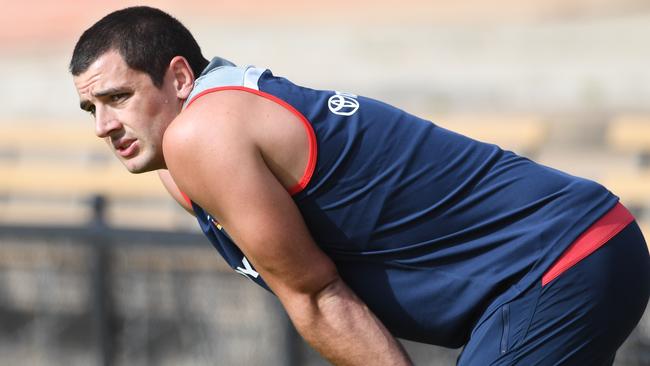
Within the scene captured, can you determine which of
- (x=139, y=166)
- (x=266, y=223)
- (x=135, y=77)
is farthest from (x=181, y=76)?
(x=266, y=223)

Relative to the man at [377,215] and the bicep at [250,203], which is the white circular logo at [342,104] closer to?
the man at [377,215]

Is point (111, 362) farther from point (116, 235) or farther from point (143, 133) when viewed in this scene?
point (143, 133)

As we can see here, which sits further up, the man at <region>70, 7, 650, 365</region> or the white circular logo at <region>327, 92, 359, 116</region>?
the white circular logo at <region>327, 92, 359, 116</region>

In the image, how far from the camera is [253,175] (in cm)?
250

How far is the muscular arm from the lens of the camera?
2.49m

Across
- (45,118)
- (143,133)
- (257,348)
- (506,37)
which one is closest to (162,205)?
(257,348)

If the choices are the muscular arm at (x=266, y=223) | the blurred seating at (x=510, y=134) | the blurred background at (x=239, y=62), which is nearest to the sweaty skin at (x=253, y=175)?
the muscular arm at (x=266, y=223)

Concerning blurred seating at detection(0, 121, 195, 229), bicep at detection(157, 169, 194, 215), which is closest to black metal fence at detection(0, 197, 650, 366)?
blurred seating at detection(0, 121, 195, 229)

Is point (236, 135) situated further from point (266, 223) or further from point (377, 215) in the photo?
point (377, 215)

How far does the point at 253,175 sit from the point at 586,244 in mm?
788

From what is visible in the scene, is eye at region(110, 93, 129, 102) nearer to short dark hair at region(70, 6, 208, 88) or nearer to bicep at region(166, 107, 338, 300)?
short dark hair at region(70, 6, 208, 88)

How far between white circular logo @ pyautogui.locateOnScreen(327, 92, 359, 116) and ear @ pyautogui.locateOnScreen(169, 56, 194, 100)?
0.37 meters

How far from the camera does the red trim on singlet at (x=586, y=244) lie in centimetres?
259

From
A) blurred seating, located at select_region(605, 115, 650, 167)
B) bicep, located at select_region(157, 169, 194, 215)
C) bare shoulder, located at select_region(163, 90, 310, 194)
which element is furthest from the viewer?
blurred seating, located at select_region(605, 115, 650, 167)
